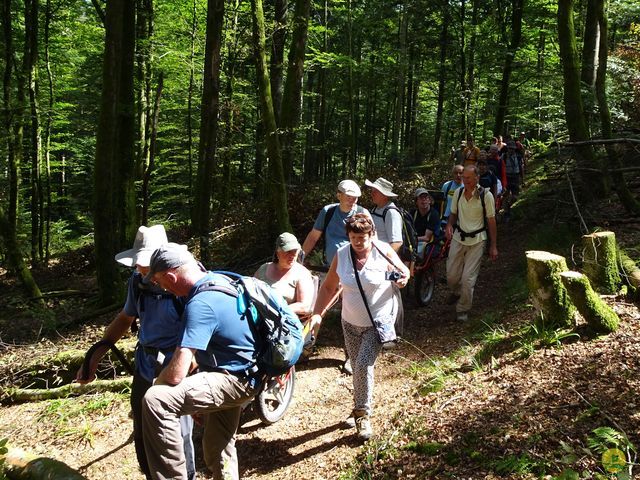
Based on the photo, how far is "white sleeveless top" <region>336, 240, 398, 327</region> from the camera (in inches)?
173

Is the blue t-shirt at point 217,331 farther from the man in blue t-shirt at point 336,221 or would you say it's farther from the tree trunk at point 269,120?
the tree trunk at point 269,120

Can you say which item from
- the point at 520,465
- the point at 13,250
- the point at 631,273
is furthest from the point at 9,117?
the point at 520,465

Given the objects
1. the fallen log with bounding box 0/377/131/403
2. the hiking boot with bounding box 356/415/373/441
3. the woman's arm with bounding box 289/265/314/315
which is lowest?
the fallen log with bounding box 0/377/131/403

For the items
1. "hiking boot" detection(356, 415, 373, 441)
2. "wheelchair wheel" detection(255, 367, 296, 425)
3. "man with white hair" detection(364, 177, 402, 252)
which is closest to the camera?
"hiking boot" detection(356, 415, 373, 441)

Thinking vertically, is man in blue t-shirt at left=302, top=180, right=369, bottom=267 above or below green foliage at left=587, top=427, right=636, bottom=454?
above

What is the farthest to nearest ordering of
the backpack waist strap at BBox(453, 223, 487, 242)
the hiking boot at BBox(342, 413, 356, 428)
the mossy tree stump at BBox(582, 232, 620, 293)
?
the backpack waist strap at BBox(453, 223, 487, 242), the mossy tree stump at BBox(582, 232, 620, 293), the hiking boot at BBox(342, 413, 356, 428)

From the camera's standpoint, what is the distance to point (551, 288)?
5078mm

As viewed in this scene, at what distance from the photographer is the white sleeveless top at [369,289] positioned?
173 inches

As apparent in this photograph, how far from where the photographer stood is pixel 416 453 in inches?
157

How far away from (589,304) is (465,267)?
277 cm

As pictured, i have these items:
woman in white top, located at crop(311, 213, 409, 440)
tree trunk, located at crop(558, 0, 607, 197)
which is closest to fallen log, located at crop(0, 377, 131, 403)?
Answer: woman in white top, located at crop(311, 213, 409, 440)

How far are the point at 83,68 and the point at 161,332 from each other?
843 inches

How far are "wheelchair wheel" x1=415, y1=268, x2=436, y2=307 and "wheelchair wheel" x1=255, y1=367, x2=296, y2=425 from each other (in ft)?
11.4

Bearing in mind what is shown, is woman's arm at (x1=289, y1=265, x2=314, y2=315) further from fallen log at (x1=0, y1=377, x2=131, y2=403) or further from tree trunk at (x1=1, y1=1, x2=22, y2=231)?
tree trunk at (x1=1, y1=1, x2=22, y2=231)
